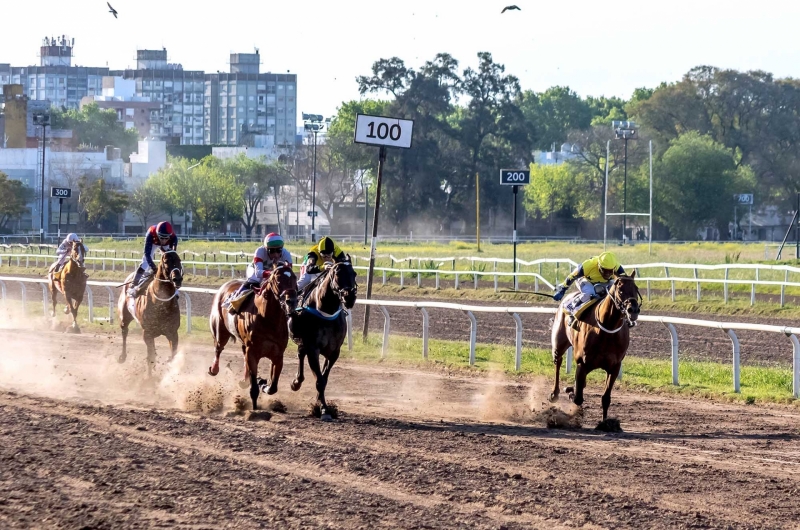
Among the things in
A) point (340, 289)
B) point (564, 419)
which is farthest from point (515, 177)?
point (340, 289)

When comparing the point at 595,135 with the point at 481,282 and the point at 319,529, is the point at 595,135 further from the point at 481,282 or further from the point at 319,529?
the point at 319,529

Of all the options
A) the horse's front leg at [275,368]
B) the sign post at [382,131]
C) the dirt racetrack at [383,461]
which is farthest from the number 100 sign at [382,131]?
the horse's front leg at [275,368]

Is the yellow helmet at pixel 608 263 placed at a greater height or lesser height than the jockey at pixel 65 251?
greater

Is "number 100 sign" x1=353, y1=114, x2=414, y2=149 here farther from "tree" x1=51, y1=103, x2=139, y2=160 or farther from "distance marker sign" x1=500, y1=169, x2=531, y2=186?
"tree" x1=51, y1=103, x2=139, y2=160

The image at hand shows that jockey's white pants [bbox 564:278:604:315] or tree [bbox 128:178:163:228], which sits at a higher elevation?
tree [bbox 128:178:163:228]

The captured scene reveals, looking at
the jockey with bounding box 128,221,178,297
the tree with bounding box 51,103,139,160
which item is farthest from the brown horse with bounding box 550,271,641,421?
the tree with bounding box 51,103,139,160

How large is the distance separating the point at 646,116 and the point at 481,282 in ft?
190

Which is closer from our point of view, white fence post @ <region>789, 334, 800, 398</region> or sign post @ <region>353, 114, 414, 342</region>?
white fence post @ <region>789, 334, 800, 398</region>

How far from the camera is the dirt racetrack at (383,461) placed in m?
6.87

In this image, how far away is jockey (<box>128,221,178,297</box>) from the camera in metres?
13.2

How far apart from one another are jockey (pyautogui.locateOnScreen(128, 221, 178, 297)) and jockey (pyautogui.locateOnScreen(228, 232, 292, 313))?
4.45 ft

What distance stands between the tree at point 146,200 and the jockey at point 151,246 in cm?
6756

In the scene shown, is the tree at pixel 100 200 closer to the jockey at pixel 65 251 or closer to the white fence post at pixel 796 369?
the jockey at pixel 65 251

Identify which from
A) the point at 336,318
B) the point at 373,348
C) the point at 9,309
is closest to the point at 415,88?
the point at 9,309
